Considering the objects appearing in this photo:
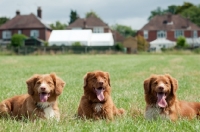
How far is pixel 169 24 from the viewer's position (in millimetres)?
102812

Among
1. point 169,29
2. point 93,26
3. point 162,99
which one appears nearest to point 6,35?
point 93,26

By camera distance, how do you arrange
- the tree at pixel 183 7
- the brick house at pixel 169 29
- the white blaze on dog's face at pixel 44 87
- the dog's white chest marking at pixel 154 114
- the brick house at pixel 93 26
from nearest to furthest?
the white blaze on dog's face at pixel 44 87 < the dog's white chest marking at pixel 154 114 < the brick house at pixel 169 29 < the brick house at pixel 93 26 < the tree at pixel 183 7

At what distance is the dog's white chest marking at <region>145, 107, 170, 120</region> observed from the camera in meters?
7.38

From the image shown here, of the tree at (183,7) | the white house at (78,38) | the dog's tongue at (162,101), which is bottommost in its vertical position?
the dog's tongue at (162,101)

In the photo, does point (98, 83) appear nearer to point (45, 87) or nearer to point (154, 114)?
point (45, 87)

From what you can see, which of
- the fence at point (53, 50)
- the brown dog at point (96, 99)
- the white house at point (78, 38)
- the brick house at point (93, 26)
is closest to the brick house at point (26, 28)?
the white house at point (78, 38)

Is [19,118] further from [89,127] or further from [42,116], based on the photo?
[89,127]

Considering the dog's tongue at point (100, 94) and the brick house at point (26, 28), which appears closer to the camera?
the dog's tongue at point (100, 94)

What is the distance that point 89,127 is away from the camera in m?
6.38

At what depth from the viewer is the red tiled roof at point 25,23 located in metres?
91.8

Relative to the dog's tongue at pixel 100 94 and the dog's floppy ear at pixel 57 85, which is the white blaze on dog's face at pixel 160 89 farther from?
the dog's floppy ear at pixel 57 85

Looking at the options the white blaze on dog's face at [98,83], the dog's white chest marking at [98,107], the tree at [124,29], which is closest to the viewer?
the white blaze on dog's face at [98,83]

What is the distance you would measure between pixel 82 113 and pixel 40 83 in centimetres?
116

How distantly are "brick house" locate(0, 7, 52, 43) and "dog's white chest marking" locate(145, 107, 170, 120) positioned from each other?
279 feet
